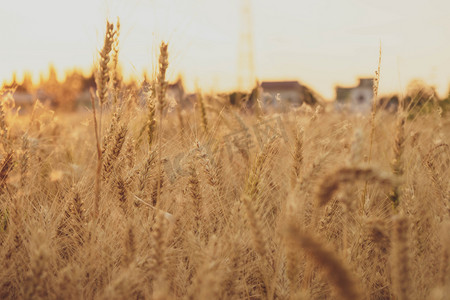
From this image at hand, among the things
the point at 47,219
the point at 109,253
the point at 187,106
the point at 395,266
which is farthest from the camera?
the point at 187,106

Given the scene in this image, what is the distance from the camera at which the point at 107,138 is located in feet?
5.01

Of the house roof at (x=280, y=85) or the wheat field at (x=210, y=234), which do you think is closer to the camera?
the wheat field at (x=210, y=234)

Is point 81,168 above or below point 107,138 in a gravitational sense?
below

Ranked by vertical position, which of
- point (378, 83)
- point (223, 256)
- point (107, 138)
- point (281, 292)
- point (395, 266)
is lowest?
point (281, 292)

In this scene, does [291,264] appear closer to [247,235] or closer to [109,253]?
[247,235]

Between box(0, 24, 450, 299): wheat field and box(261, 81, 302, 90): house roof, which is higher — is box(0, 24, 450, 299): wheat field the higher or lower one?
the lower one

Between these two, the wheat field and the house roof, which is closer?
the wheat field

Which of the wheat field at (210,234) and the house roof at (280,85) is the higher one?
the house roof at (280,85)

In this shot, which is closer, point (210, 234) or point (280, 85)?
point (210, 234)

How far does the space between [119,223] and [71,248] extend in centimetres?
21

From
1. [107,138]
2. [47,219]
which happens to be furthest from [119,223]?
[107,138]

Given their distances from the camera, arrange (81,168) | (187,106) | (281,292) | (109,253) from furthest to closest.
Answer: (187,106), (81,168), (109,253), (281,292)

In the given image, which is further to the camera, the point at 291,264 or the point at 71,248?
the point at 71,248

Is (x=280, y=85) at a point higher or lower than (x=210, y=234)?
higher
